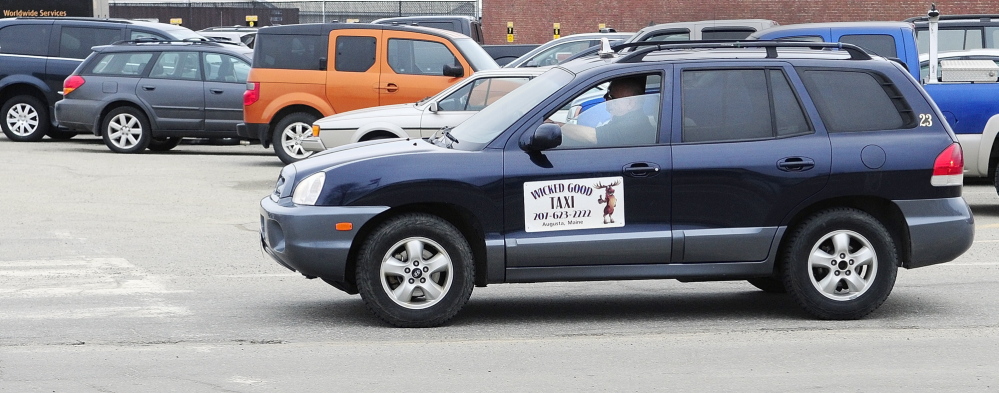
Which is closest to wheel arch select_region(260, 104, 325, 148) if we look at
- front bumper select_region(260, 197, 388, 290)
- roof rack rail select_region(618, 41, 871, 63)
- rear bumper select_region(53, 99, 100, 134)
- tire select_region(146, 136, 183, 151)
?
rear bumper select_region(53, 99, 100, 134)

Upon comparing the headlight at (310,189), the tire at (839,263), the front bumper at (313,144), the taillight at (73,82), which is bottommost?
the tire at (839,263)

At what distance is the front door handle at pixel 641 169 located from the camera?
737 cm

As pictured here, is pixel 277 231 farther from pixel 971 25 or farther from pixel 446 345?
pixel 971 25

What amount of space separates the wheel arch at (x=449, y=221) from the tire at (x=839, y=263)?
171cm

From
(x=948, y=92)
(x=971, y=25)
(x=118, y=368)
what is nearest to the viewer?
(x=118, y=368)

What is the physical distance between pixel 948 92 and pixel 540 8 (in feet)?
110

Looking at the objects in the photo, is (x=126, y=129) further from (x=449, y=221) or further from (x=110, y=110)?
(x=449, y=221)

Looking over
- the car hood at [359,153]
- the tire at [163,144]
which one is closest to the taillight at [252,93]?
the tire at [163,144]

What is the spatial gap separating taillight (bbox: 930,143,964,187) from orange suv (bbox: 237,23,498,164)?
393 inches

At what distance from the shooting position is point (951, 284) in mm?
8945

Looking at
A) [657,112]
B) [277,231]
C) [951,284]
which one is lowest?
[951,284]

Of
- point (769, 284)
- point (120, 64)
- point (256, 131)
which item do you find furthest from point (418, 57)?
point (769, 284)

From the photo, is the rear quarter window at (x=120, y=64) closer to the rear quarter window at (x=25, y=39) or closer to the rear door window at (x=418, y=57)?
the rear quarter window at (x=25, y=39)

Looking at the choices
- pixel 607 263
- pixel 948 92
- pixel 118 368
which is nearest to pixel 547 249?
pixel 607 263
